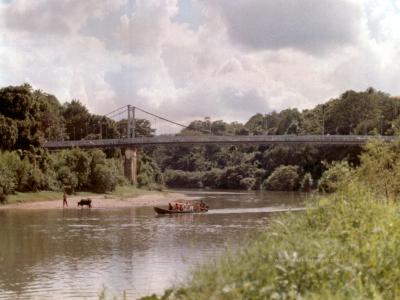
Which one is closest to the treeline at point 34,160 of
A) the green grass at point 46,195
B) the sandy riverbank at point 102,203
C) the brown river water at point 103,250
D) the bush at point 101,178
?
the bush at point 101,178

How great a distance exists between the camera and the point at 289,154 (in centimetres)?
13862

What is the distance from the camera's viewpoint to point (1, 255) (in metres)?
27.4

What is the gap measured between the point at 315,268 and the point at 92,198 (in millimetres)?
62097

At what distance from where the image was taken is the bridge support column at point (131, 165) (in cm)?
9856

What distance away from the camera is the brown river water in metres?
19.9

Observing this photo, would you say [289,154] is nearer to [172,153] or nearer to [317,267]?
[172,153]

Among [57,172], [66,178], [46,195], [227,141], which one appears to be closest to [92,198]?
[66,178]

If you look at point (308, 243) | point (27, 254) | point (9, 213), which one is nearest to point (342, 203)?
point (308, 243)

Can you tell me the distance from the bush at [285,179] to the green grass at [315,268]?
11185 centimetres

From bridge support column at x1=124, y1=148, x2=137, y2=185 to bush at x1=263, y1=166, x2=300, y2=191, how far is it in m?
33.9

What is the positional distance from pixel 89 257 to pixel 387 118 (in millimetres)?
106762

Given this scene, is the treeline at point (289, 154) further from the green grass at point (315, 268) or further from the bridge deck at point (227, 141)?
the green grass at point (315, 268)

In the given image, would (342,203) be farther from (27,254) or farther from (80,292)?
(27,254)

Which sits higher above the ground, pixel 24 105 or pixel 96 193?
pixel 24 105
